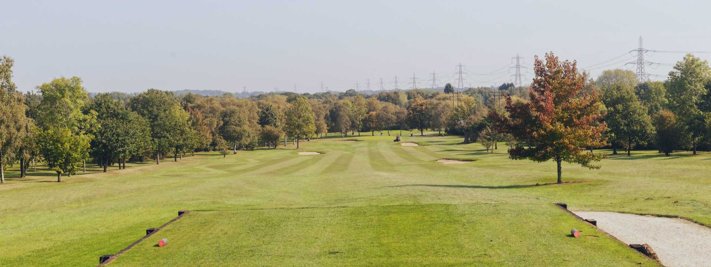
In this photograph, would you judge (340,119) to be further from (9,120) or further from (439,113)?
(9,120)

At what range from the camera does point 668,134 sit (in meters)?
75.8

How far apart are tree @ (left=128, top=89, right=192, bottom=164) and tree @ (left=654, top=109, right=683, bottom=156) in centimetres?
8112

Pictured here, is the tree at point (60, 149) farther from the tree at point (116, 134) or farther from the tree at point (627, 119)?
the tree at point (627, 119)

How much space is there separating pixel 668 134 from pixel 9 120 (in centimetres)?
8715

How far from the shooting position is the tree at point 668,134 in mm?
75562

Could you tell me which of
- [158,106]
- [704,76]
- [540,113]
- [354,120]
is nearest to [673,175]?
[540,113]

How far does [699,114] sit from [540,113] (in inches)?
1800

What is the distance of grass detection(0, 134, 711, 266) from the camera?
19250 mm

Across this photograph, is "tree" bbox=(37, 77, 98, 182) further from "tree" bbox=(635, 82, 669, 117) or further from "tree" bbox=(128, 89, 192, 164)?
"tree" bbox=(635, 82, 669, 117)

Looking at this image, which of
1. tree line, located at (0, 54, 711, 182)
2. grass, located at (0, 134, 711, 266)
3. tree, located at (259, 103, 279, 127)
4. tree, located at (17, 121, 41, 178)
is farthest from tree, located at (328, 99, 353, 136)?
grass, located at (0, 134, 711, 266)

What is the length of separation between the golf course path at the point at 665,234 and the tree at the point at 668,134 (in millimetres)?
55448

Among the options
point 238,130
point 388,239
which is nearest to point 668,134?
point 388,239

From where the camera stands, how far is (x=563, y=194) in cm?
3725

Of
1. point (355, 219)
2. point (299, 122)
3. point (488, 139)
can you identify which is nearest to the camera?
point (355, 219)
